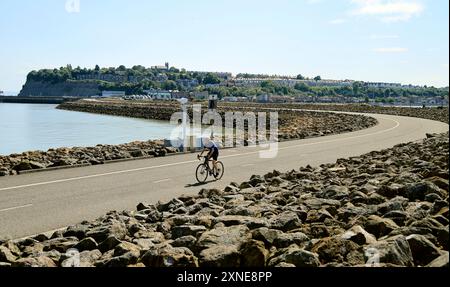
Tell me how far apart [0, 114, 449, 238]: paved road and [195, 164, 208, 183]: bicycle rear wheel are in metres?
0.24

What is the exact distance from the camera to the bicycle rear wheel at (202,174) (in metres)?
17.0

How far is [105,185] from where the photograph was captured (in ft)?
51.8

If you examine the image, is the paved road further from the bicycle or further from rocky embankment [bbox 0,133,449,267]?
rocky embankment [bbox 0,133,449,267]

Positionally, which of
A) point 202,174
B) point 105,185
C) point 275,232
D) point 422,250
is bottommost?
point 105,185

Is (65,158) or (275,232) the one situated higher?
(275,232)

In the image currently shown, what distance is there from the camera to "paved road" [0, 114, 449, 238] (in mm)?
11547

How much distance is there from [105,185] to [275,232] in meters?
9.19

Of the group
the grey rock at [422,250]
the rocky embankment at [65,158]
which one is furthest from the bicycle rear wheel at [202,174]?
the grey rock at [422,250]

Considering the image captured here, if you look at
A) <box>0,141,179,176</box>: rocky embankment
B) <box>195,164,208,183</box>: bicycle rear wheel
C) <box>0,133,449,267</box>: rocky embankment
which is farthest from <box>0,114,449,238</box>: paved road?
<box>0,133,449,267</box>: rocky embankment

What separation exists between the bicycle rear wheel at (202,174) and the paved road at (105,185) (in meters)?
0.24

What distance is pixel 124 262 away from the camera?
274 inches

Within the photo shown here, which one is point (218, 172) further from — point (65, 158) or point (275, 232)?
point (275, 232)

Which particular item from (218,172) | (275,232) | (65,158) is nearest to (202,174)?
(218,172)

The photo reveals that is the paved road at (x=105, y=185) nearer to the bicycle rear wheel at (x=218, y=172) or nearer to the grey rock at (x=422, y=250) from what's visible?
the bicycle rear wheel at (x=218, y=172)
